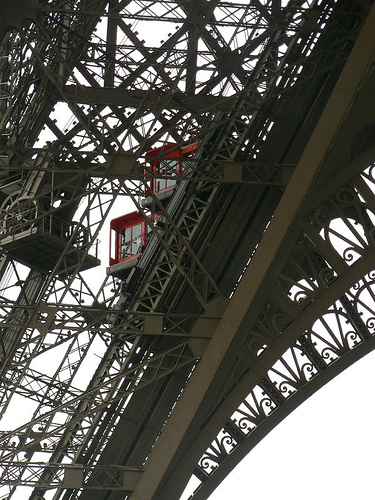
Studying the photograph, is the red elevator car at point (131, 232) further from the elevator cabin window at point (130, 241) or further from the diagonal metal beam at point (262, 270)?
the diagonal metal beam at point (262, 270)

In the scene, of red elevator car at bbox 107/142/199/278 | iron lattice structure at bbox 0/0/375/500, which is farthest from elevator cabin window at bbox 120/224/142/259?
iron lattice structure at bbox 0/0/375/500

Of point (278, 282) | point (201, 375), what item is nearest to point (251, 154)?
point (278, 282)

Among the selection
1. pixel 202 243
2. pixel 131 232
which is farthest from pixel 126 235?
pixel 202 243

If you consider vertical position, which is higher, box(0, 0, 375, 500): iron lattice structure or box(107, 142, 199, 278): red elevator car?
box(107, 142, 199, 278): red elevator car

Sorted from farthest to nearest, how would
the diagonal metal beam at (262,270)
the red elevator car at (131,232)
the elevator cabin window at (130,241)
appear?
1. the elevator cabin window at (130,241)
2. the red elevator car at (131,232)
3. the diagonal metal beam at (262,270)

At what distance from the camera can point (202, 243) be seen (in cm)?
1998

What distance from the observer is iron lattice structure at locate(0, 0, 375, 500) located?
19.0m

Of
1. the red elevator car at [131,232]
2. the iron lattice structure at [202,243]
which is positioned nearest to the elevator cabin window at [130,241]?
the red elevator car at [131,232]

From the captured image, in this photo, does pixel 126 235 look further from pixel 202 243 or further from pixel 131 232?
pixel 202 243

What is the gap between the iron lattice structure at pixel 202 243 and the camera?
18969 mm

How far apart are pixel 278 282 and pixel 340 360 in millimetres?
1672

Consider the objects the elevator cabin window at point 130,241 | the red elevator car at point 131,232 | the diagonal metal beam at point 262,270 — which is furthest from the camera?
the elevator cabin window at point 130,241

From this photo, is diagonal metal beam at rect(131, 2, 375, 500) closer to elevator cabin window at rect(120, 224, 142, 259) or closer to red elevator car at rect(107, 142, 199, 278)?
red elevator car at rect(107, 142, 199, 278)

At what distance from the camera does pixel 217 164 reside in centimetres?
1970
